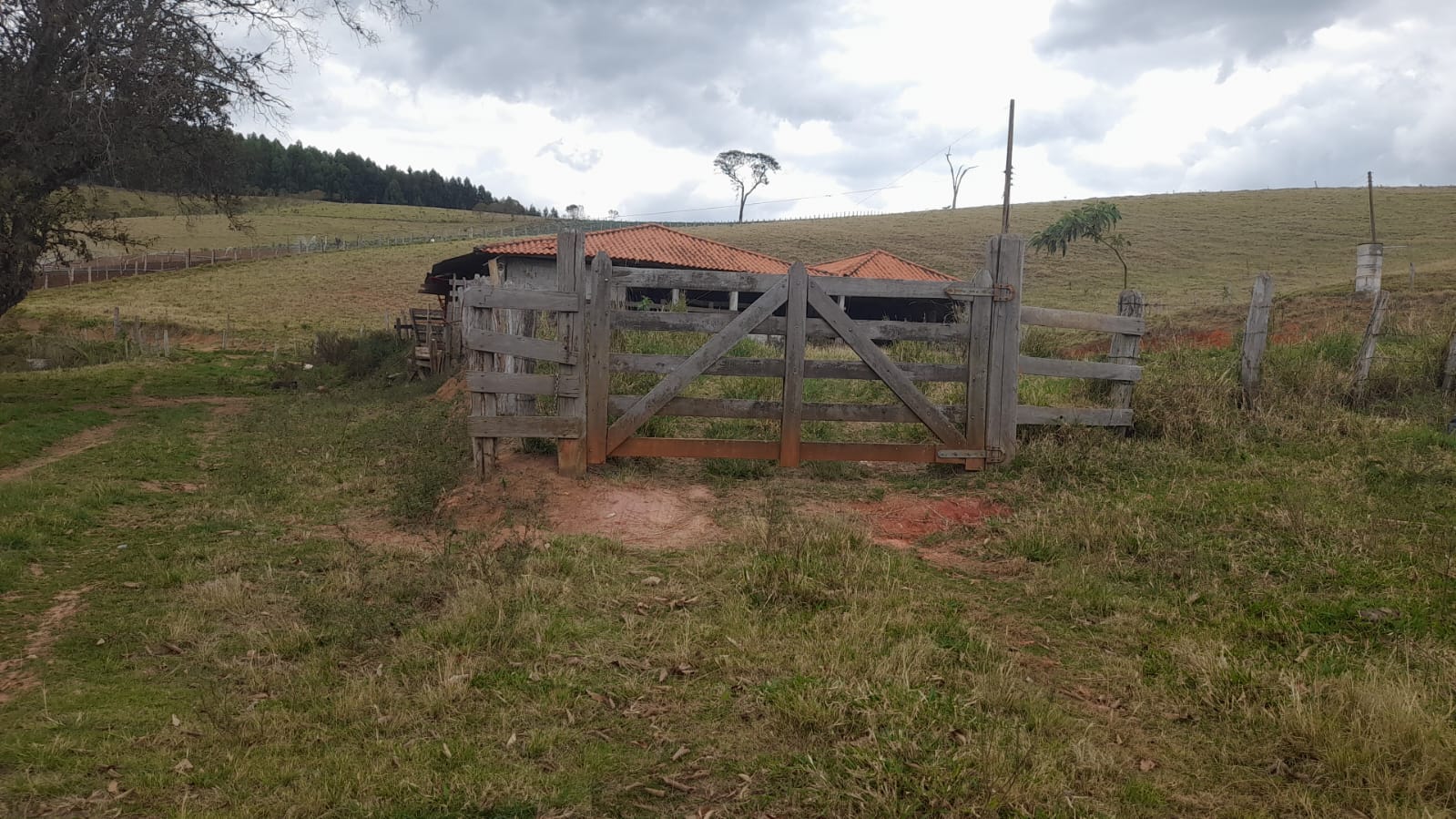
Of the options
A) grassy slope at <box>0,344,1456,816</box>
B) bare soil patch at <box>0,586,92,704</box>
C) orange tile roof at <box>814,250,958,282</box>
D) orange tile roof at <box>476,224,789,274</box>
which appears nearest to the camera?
grassy slope at <box>0,344,1456,816</box>

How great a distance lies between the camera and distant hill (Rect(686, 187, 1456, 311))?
38.9 m

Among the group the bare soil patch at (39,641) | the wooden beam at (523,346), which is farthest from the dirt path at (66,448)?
the wooden beam at (523,346)

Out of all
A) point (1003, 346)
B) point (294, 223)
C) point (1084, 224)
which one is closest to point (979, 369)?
point (1003, 346)

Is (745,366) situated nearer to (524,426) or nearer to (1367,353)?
(524,426)

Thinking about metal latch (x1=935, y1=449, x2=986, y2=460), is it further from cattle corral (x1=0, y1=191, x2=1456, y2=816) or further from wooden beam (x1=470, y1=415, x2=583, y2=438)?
wooden beam (x1=470, y1=415, x2=583, y2=438)

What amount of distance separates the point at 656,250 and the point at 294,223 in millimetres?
61177

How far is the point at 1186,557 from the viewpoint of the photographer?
16.6 ft

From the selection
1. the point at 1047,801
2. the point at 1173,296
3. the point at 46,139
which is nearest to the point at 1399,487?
the point at 1047,801

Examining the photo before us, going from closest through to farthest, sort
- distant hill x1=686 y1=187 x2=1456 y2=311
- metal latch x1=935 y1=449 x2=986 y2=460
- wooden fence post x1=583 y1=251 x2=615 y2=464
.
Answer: wooden fence post x1=583 y1=251 x2=615 y2=464 → metal latch x1=935 y1=449 x2=986 y2=460 → distant hill x1=686 y1=187 x2=1456 y2=311

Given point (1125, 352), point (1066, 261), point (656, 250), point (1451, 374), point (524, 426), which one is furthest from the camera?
point (1066, 261)

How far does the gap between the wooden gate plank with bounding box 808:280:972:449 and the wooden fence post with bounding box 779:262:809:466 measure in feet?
0.40

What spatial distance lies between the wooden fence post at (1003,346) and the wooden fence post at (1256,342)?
297 cm

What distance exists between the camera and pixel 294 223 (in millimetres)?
77125

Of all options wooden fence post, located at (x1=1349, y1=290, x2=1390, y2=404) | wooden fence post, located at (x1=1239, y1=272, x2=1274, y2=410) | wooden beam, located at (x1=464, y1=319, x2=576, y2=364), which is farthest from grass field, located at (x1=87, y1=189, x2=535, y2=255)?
wooden fence post, located at (x1=1349, y1=290, x2=1390, y2=404)
